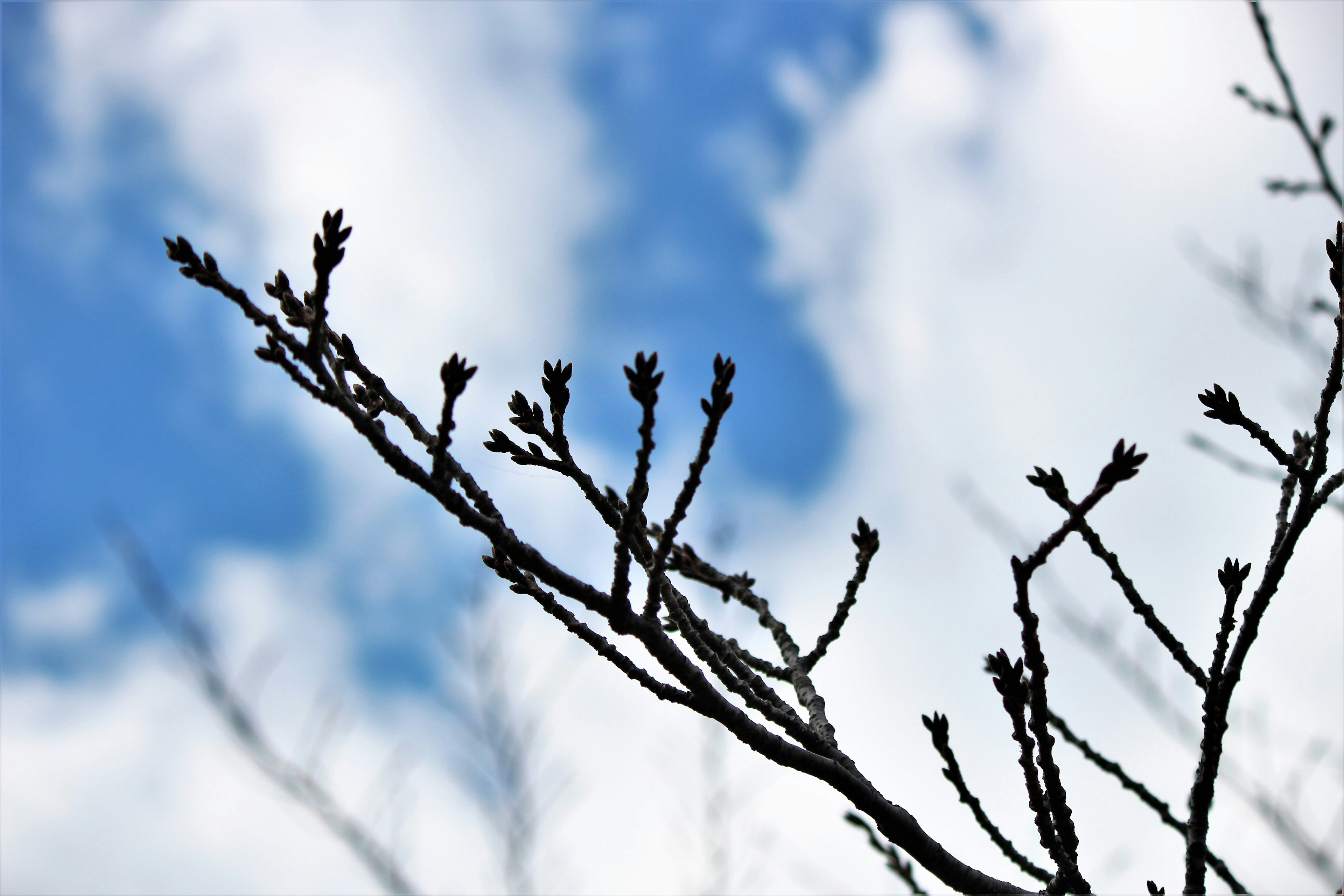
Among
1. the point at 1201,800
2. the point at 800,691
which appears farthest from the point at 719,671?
→ the point at 1201,800

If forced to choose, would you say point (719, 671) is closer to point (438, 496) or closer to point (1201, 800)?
point (438, 496)

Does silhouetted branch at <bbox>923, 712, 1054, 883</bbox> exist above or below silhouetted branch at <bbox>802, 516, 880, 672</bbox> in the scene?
below

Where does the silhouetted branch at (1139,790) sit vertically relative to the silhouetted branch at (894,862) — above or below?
above

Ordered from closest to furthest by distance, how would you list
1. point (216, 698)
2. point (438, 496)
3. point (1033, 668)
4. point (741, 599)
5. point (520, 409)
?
point (438, 496) < point (1033, 668) < point (520, 409) < point (741, 599) < point (216, 698)

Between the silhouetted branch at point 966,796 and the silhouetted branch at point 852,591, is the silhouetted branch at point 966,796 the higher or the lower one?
the lower one

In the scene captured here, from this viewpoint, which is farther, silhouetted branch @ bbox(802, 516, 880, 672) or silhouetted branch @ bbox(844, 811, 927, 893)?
silhouetted branch @ bbox(802, 516, 880, 672)

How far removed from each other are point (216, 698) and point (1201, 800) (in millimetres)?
4977

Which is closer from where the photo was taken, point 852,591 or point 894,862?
point 894,862

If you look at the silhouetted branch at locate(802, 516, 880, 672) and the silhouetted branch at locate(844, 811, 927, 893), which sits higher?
the silhouetted branch at locate(802, 516, 880, 672)

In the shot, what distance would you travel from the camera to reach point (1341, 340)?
1.96m

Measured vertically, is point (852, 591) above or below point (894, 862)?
above

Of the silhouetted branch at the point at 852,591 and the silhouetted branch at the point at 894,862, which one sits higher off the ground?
the silhouetted branch at the point at 852,591

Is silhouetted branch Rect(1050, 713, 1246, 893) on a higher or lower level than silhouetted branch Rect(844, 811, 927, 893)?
higher

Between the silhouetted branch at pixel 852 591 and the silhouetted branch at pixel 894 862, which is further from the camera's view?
the silhouetted branch at pixel 852 591
